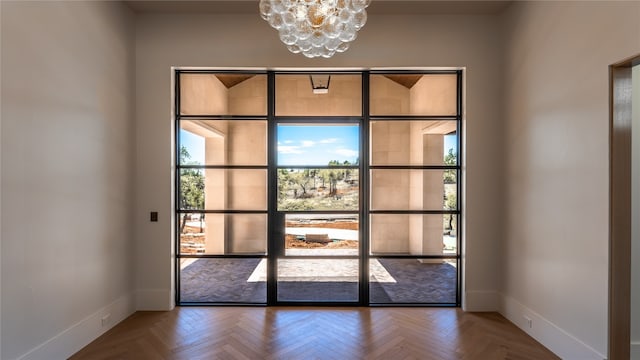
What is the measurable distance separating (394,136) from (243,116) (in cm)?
205

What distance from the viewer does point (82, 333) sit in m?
3.25

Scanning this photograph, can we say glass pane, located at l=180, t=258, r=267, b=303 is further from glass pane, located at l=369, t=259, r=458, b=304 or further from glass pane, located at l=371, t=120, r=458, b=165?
glass pane, located at l=371, t=120, r=458, b=165

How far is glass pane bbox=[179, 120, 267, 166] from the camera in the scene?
14.1ft

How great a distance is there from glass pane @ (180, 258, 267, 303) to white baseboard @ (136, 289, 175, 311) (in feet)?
0.69

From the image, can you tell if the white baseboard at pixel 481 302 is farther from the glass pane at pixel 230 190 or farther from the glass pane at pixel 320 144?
the glass pane at pixel 230 190

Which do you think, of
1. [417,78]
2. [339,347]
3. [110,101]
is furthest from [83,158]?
[417,78]

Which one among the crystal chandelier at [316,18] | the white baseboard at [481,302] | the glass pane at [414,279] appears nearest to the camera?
the crystal chandelier at [316,18]

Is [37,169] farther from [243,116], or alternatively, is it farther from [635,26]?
[635,26]

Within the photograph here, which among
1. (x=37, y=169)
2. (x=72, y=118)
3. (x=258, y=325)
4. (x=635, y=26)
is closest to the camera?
(x=635, y=26)

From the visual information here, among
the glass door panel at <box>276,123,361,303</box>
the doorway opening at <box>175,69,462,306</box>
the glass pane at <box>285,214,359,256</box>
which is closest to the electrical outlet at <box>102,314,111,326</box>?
the doorway opening at <box>175,69,462,306</box>

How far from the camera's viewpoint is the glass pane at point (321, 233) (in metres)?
4.33

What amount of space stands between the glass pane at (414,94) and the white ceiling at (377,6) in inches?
31.4

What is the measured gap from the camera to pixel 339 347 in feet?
10.5

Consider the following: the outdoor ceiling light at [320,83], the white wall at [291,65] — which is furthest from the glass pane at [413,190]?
the outdoor ceiling light at [320,83]
